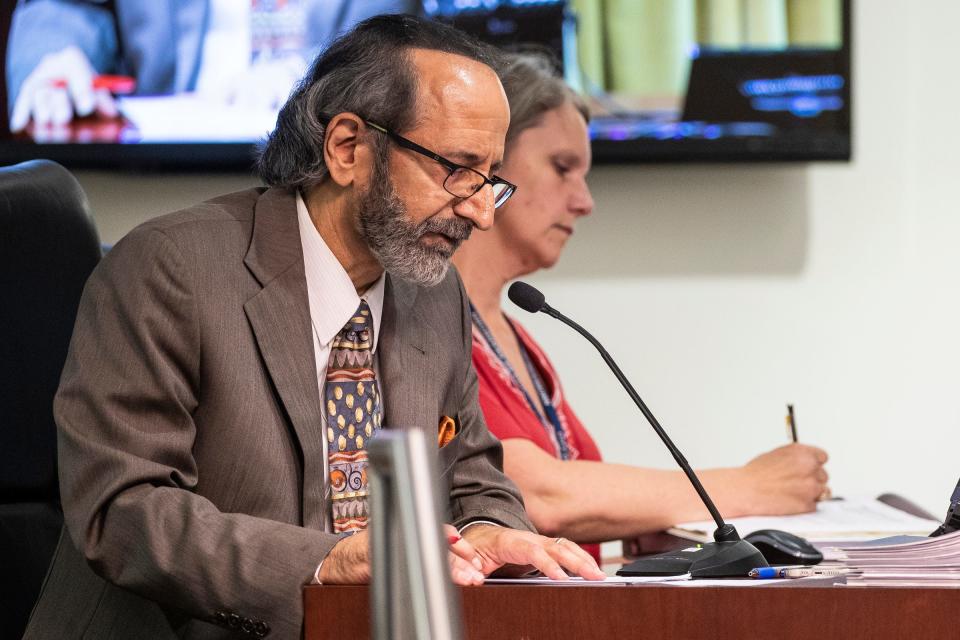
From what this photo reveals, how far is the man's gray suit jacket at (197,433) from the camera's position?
1.25 metres

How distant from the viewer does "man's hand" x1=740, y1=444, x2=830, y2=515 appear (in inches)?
84.4

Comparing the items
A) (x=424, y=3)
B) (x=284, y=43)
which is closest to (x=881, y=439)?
(x=424, y=3)

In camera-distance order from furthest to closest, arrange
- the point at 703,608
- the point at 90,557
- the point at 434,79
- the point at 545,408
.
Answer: the point at 545,408, the point at 434,79, the point at 90,557, the point at 703,608

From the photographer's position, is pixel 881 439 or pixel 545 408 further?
pixel 881 439

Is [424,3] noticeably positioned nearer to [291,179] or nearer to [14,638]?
[291,179]

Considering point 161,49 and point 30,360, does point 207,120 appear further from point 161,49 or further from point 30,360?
point 30,360

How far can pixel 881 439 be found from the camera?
10.0 ft

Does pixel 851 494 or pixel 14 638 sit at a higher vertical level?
pixel 14 638

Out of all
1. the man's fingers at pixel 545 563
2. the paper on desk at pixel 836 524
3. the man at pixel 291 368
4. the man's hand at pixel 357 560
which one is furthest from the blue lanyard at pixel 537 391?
the man's hand at pixel 357 560

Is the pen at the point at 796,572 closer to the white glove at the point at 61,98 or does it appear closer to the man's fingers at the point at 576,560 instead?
the man's fingers at the point at 576,560

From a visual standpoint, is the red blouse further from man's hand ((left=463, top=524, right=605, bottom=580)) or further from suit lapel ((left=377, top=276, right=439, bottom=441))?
man's hand ((left=463, top=524, right=605, bottom=580))

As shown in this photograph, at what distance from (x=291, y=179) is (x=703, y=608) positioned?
0.86 metres

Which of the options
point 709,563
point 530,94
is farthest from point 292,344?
point 530,94

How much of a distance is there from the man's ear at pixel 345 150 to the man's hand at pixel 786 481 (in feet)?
3.06
